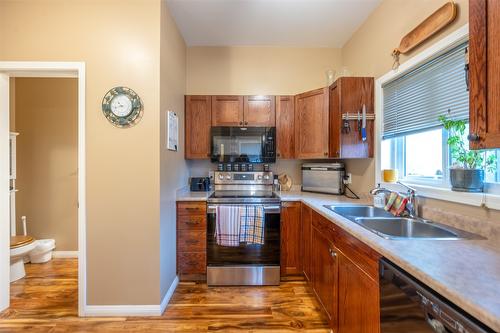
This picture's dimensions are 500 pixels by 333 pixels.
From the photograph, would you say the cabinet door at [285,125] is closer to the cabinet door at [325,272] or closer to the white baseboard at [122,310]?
the cabinet door at [325,272]

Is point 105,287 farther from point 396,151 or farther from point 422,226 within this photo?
point 396,151

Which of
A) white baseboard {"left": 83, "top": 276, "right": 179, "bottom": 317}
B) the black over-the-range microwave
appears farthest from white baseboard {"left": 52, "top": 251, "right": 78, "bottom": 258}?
the black over-the-range microwave

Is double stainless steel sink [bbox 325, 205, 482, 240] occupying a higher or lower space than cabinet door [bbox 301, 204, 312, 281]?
higher

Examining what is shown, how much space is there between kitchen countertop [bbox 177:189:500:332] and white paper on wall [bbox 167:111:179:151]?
68.2 inches

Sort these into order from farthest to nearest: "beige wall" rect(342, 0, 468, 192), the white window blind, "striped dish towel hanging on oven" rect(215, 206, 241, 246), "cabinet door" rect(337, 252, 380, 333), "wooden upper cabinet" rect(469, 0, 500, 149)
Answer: "striped dish towel hanging on oven" rect(215, 206, 241, 246), "beige wall" rect(342, 0, 468, 192), the white window blind, "cabinet door" rect(337, 252, 380, 333), "wooden upper cabinet" rect(469, 0, 500, 149)

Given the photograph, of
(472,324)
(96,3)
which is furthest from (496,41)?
(96,3)

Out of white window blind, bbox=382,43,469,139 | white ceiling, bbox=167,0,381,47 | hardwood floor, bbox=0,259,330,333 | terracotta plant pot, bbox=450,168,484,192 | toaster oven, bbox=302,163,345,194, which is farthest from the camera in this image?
toaster oven, bbox=302,163,345,194

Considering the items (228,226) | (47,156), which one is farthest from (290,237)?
(47,156)

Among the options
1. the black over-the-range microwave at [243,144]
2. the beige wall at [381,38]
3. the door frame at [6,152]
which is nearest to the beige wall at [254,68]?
the beige wall at [381,38]

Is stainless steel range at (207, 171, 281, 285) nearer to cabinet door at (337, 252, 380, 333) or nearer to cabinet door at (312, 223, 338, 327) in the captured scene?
cabinet door at (312, 223, 338, 327)

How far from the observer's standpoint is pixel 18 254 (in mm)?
2480

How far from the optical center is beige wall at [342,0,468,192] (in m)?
1.65

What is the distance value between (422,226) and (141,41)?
2483 mm

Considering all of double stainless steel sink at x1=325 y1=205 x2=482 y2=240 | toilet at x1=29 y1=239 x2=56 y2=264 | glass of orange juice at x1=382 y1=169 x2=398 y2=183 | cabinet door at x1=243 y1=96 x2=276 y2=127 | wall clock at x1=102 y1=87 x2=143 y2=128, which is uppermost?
cabinet door at x1=243 y1=96 x2=276 y2=127
